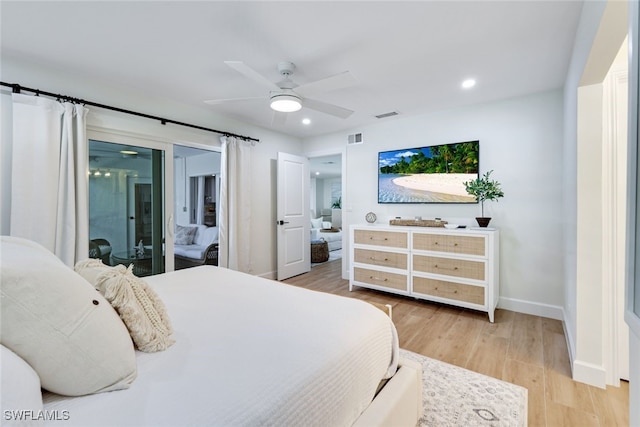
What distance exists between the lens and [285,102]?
7.50 feet

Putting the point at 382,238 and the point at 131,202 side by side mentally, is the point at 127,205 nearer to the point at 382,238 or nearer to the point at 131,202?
the point at 131,202

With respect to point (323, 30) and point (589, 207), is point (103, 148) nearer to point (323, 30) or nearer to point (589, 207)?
point (323, 30)

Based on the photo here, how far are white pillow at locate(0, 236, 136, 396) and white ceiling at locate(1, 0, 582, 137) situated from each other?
5.65 ft

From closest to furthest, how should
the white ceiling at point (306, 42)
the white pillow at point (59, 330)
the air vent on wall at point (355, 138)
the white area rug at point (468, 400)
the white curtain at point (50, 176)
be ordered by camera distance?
1. the white pillow at point (59, 330)
2. the white area rug at point (468, 400)
3. the white ceiling at point (306, 42)
4. the white curtain at point (50, 176)
5. the air vent on wall at point (355, 138)

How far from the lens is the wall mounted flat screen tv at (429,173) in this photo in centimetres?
338

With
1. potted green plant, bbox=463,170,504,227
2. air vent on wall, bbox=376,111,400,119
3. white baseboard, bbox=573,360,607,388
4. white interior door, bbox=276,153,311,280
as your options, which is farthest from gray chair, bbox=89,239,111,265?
white baseboard, bbox=573,360,607,388

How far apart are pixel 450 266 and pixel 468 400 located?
5.21ft

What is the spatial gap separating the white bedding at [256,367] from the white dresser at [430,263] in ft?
6.37

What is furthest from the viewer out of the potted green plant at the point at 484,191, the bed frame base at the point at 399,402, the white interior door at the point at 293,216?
the white interior door at the point at 293,216

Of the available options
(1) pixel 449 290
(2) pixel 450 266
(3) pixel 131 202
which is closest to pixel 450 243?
(2) pixel 450 266

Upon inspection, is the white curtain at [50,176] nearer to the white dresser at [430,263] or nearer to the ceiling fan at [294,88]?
the ceiling fan at [294,88]

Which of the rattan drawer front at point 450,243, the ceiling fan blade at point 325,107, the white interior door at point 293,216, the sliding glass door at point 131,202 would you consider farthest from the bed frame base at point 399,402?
the white interior door at point 293,216

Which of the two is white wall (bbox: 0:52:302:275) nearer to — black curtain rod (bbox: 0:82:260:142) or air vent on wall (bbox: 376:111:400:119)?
black curtain rod (bbox: 0:82:260:142)

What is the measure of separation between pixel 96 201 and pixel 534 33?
4.14 meters
